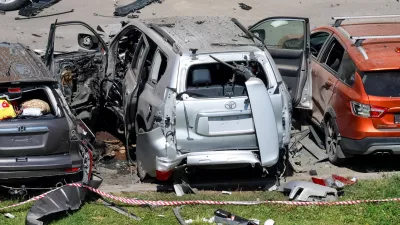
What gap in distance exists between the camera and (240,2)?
1725cm

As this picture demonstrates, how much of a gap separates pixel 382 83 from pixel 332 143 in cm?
128

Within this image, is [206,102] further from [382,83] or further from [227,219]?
[382,83]

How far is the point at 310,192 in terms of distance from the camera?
8492 millimetres

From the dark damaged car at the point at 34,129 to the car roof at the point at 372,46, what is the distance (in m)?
3.94

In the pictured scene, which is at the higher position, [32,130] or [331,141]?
[32,130]

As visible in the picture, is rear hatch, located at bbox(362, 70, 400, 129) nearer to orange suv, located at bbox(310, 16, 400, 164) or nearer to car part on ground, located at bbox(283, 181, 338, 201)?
orange suv, located at bbox(310, 16, 400, 164)

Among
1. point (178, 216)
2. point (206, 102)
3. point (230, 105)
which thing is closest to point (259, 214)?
point (178, 216)

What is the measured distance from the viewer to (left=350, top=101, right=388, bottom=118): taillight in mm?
9180

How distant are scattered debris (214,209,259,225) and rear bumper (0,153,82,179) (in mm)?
1799

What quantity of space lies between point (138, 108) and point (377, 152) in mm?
3216

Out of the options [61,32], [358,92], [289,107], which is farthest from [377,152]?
[61,32]

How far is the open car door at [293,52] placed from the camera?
10.2 m

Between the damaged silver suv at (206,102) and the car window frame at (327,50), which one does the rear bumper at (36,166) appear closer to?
the damaged silver suv at (206,102)

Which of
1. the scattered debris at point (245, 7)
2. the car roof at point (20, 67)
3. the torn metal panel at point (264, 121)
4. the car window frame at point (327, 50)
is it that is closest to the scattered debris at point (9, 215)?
the car roof at point (20, 67)
